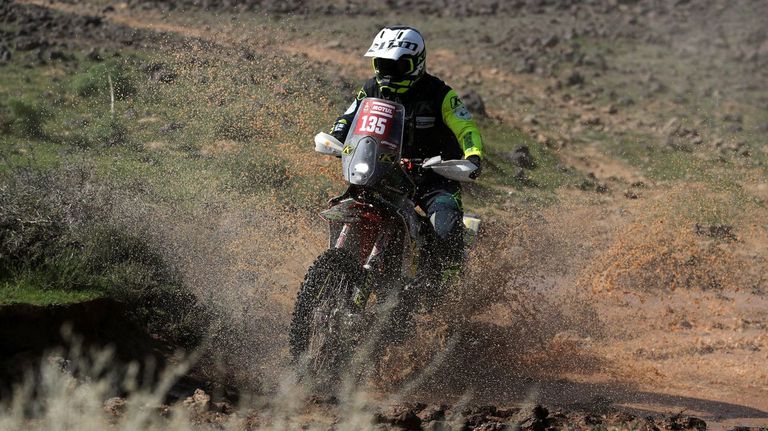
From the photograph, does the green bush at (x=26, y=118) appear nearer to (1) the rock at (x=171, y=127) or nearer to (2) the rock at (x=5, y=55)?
(1) the rock at (x=171, y=127)

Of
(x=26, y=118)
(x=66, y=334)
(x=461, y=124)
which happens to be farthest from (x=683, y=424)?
(x=26, y=118)

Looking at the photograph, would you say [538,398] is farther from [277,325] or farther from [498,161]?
[498,161]

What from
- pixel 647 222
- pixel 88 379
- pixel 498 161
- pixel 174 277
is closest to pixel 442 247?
pixel 174 277

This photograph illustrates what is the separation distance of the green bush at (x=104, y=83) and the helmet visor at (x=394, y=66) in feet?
25.7

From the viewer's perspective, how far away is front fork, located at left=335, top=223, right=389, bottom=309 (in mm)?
6470

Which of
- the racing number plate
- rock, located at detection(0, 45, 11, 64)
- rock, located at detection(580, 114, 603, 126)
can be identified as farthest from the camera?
rock, located at detection(580, 114, 603, 126)

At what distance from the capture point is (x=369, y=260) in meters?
6.49

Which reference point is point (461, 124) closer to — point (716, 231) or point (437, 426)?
point (437, 426)

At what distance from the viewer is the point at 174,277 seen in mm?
7367

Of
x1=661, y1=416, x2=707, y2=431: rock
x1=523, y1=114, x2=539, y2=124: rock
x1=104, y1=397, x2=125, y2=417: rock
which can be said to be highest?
x1=104, y1=397, x2=125, y2=417: rock

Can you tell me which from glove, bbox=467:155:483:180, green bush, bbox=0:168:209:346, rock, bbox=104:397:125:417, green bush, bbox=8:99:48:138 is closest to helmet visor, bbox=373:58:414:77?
glove, bbox=467:155:483:180

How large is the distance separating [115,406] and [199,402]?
1.63 ft

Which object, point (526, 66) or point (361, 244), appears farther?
point (526, 66)

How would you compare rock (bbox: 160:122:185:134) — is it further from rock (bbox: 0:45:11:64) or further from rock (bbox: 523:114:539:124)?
rock (bbox: 523:114:539:124)
